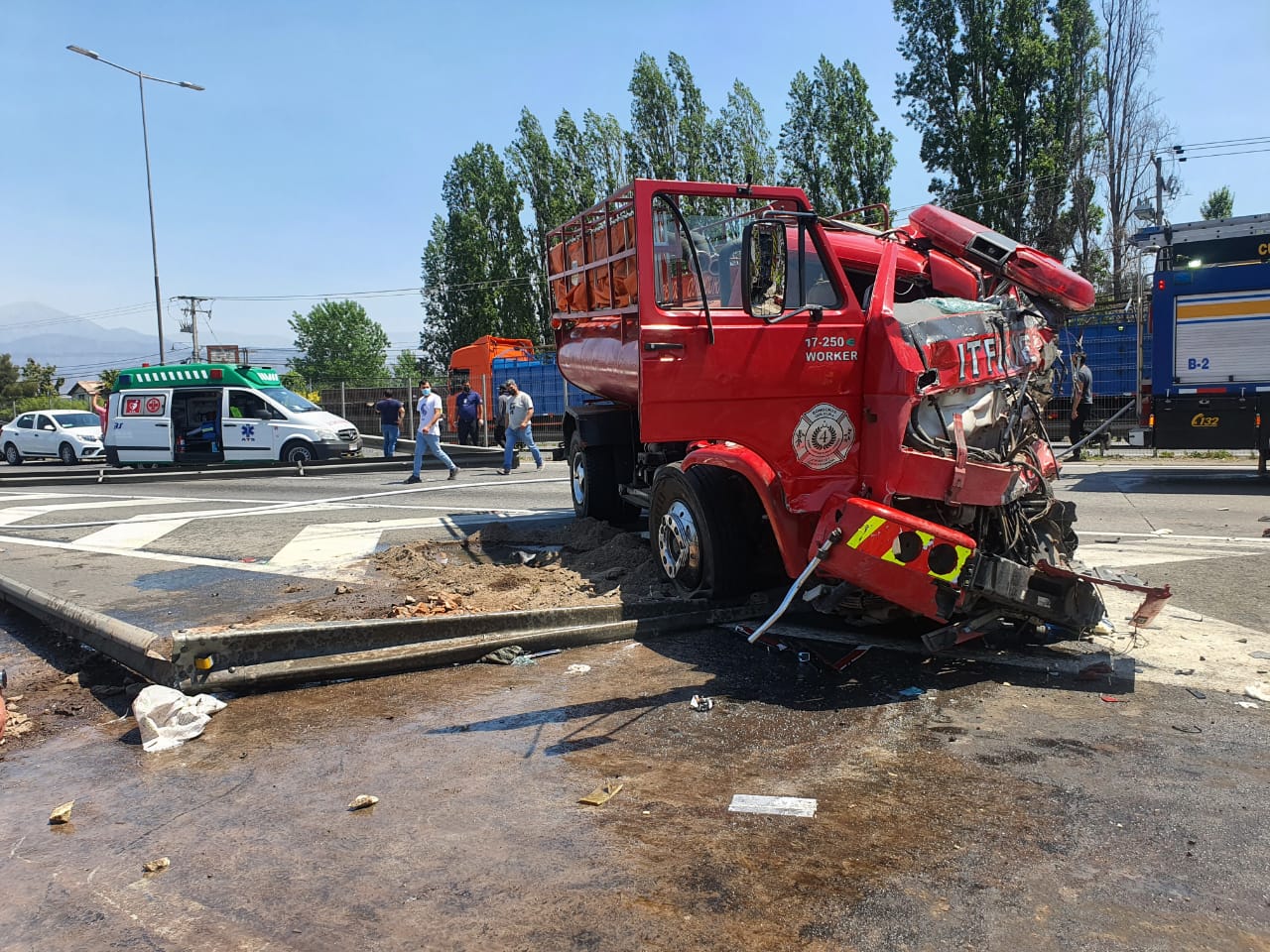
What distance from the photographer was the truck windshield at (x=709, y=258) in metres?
5.45

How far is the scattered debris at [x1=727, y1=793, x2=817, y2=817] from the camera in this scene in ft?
11.3

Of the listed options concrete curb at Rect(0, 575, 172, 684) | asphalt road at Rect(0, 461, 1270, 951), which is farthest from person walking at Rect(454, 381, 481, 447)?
asphalt road at Rect(0, 461, 1270, 951)

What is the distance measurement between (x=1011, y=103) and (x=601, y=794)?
3284 centimetres

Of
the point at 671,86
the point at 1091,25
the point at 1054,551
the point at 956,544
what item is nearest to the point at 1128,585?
the point at 1054,551

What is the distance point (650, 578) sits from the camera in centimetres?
697

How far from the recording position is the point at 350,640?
5242 mm

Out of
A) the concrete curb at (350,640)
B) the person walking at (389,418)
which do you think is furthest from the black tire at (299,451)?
the concrete curb at (350,640)

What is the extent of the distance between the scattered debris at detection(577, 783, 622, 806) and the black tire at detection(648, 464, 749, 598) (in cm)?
235

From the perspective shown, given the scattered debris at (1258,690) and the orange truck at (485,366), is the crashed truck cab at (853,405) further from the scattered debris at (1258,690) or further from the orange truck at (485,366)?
the orange truck at (485,366)

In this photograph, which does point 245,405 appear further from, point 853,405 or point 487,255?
point 487,255

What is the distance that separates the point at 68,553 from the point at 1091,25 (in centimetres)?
3351

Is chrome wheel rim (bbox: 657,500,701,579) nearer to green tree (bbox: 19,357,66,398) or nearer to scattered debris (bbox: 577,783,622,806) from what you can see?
scattered debris (bbox: 577,783,622,806)

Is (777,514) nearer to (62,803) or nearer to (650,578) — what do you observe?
(650,578)

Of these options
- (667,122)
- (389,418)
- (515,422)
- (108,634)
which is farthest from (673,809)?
(667,122)
